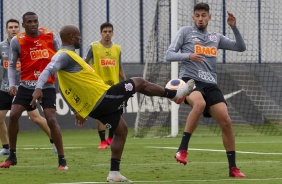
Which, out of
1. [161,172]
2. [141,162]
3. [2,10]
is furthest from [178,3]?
[161,172]

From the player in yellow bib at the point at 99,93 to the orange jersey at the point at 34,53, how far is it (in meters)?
2.33

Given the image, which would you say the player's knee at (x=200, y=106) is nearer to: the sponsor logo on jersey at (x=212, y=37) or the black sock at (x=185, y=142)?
the black sock at (x=185, y=142)

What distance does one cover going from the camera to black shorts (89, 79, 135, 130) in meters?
9.82

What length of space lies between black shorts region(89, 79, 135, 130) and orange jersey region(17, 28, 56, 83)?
2.69 metres

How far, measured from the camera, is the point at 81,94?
9.98 metres

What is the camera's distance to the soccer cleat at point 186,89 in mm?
10086

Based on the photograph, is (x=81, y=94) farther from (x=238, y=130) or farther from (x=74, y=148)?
(x=238, y=130)

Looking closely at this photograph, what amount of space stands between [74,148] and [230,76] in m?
8.28

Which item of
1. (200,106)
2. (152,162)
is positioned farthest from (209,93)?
(152,162)

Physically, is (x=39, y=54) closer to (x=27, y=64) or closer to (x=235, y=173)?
(x=27, y=64)

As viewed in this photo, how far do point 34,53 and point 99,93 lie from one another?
2.86m

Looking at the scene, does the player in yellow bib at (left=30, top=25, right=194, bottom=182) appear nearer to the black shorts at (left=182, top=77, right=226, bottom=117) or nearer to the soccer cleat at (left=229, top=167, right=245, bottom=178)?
the black shorts at (left=182, top=77, right=226, bottom=117)

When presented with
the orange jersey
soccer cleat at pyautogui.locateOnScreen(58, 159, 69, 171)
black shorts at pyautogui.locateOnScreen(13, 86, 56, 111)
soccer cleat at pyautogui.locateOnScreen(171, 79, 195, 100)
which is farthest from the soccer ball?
the orange jersey

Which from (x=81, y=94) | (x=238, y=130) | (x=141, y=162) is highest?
(x=81, y=94)
